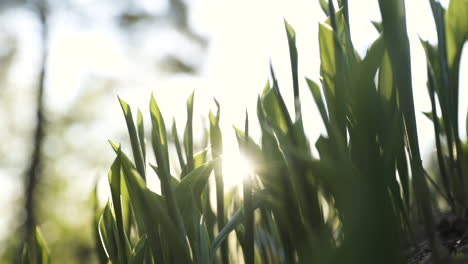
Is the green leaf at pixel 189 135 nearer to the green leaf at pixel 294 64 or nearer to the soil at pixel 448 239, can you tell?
the green leaf at pixel 294 64

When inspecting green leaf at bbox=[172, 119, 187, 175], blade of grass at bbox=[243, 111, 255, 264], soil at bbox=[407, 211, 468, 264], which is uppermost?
green leaf at bbox=[172, 119, 187, 175]

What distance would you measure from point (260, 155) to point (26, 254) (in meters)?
0.52

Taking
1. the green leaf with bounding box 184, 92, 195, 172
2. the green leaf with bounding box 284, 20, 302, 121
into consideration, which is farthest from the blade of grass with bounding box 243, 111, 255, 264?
the green leaf with bounding box 184, 92, 195, 172

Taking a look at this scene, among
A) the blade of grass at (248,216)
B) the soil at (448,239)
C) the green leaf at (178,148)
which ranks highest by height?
the green leaf at (178,148)

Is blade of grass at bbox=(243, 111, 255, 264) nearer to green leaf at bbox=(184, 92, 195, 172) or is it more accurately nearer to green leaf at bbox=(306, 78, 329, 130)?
green leaf at bbox=(306, 78, 329, 130)

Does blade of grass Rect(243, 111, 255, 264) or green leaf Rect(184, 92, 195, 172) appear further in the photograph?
green leaf Rect(184, 92, 195, 172)

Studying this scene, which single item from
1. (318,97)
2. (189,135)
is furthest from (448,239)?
(189,135)

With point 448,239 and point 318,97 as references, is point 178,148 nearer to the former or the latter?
point 318,97

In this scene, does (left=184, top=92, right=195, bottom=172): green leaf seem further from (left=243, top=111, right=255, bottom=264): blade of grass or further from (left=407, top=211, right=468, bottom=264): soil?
(left=407, top=211, right=468, bottom=264): soil

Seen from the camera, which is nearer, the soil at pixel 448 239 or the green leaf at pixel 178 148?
the soil at pixel 448 239

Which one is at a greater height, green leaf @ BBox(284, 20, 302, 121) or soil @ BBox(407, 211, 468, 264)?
green leaf @ BBox(284, 20, 302, 121)

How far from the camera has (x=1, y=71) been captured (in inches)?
308

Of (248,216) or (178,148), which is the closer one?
(248,216)

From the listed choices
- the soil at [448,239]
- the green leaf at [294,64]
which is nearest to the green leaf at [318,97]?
the green leaf at [294,64]
